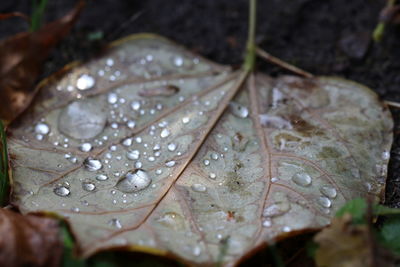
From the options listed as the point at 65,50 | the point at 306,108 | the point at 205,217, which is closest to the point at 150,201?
the point at 205,217

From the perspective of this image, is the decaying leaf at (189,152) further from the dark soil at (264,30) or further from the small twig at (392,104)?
the dark soil at (264,30)

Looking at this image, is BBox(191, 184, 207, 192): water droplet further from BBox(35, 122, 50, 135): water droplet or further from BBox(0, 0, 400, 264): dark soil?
BBox(0, 0, 400, 264): dark soil

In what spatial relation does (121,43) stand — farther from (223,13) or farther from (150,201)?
(150,201)

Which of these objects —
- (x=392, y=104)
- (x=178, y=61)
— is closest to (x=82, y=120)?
(x=178, y=61)

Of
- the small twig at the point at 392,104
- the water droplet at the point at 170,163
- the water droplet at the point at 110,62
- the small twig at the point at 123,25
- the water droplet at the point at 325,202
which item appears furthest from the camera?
the small twig at the point at 123,25

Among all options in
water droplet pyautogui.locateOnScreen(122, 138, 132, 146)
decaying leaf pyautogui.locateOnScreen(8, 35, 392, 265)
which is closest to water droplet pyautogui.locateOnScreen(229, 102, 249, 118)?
decaying leaf pyautogui.locateOnScreen(8, 35, 392, 265)

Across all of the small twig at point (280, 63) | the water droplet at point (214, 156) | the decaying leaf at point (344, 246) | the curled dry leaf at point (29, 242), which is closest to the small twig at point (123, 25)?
the small twig at point (280, 63)
